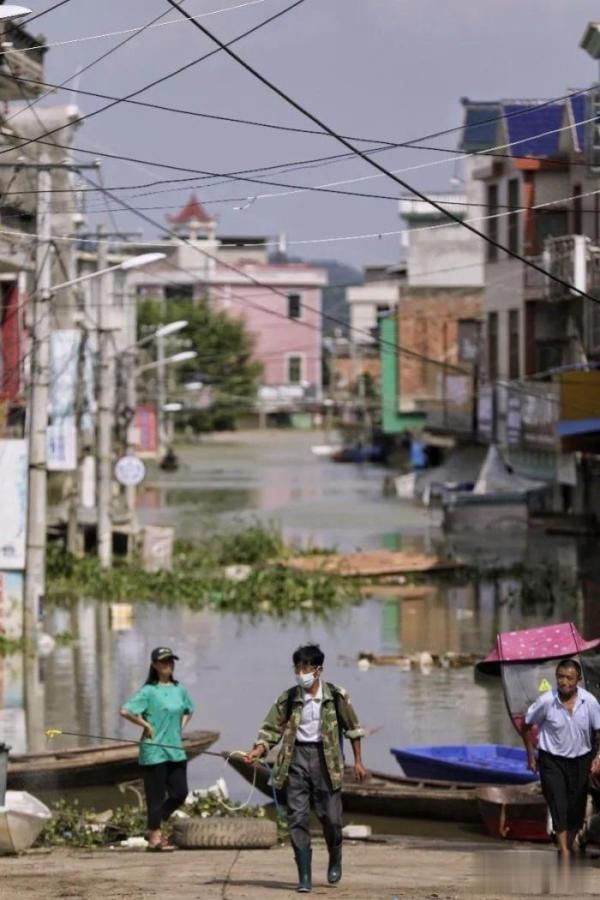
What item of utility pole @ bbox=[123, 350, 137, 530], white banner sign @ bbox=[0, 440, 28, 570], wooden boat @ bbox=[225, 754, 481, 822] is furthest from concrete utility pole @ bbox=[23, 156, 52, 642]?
utility pole @ bbox=[123, 350, 137, 530]

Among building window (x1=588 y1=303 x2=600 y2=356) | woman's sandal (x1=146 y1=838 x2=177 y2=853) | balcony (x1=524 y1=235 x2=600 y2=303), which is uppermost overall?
balcony (x1=524 y1=235 x2=600 y2=303)

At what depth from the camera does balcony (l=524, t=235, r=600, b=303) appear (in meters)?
36.2

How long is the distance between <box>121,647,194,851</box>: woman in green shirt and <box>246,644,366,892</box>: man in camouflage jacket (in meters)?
2.83

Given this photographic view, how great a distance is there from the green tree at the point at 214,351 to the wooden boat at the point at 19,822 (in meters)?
99.9

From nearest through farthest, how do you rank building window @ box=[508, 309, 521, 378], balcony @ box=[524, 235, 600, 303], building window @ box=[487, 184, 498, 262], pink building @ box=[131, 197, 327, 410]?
1. balcony @ box=[524, 235, 600, 303]
2. building window @ box=[487, 184, 498, 262]
3. building window @ box=[508, 309, 521, 378]
4. pink building @ box=[131, 197, 327, 410]

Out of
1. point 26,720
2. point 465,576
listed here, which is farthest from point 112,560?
point 26,720

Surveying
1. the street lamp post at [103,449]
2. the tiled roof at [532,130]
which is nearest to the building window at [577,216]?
the tiled roof at [532,130]

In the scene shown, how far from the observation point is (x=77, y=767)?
61.2ft

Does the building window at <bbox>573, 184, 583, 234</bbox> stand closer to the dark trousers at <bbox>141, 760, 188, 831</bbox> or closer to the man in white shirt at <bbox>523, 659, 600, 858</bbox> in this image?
the dark trousers at <bbox>141, 760, 188, 831</bbox>

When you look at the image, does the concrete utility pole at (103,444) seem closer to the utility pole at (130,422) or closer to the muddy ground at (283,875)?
the utility pole at (130,422)

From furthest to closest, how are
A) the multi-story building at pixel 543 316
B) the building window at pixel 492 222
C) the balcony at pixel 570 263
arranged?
the building window at pixel 492 222 < the multi-story building at pixel 543 316 < the balcony at pixel 570 263

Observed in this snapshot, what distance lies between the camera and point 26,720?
78.8ft

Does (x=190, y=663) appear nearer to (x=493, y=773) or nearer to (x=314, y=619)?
(x=314, y=619)

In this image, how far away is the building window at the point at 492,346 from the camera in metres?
57.1
